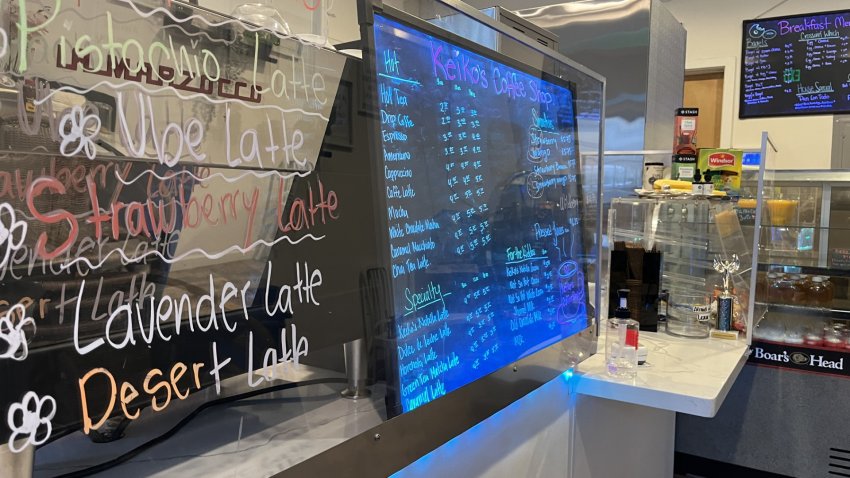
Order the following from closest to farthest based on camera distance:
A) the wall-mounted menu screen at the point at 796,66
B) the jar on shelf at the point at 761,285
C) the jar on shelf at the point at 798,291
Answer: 1. the jar on shelf at the point at 761,285
2. the jar on shelf at the point at 798,291
3. the wall-mounted menu screen at the point at 796,66

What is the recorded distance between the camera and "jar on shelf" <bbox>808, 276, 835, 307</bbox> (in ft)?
9.07

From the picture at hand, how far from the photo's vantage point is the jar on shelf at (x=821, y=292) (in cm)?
277

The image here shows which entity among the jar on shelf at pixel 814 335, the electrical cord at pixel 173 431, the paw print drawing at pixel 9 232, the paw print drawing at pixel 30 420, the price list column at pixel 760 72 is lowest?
the jar on shelf at pixel 814 335

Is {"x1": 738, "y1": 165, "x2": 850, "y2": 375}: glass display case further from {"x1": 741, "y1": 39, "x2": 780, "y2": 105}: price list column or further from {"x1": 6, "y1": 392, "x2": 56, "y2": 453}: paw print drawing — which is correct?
{"x1": 6, "y1": 392, "x2": 56, "y2": 453}: paw print drawing

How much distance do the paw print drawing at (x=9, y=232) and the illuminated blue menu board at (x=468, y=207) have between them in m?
0.53

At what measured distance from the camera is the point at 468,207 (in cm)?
123

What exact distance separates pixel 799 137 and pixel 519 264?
429 cm

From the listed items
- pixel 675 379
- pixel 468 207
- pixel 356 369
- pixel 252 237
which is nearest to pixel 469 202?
pixel 468 207

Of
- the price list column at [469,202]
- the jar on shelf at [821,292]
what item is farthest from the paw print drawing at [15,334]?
the jar on shelf at [821,292]

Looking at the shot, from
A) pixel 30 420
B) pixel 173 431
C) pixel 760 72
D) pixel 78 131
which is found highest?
pixel 760 72

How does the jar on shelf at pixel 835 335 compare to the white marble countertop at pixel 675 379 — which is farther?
the jar on shelf at pixel 835 335

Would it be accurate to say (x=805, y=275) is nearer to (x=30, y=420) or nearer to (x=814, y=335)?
(x=814, y=335)

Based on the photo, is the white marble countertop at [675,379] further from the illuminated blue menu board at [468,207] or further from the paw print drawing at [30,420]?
the paw print drawing at [30,420]

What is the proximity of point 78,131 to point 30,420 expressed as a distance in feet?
0.94
